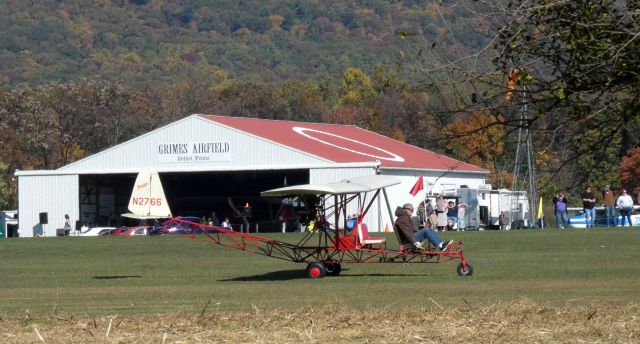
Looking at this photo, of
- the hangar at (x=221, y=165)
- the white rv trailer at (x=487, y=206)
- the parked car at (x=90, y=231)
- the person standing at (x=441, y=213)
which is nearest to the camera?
the person standing at (x=441, y=213)

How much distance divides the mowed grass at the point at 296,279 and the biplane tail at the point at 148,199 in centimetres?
146

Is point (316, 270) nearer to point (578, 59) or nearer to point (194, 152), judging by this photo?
point (578, 59)

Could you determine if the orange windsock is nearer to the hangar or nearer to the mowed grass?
the mowed grass

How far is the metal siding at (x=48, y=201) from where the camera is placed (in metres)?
63.0

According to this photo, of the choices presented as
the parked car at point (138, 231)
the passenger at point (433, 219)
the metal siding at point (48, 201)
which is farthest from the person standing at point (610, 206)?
the metal siding at point (48, 201)

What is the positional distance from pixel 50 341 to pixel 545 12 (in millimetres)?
6610

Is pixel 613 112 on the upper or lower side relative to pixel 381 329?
upper

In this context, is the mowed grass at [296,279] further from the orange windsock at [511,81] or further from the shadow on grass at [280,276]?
the orange windsock at [511,81]

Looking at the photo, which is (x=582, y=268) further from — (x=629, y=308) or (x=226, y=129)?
(x=226, y=129)

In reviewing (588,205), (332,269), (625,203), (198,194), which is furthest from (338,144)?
(332,269)

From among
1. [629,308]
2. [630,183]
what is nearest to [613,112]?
[629,308]

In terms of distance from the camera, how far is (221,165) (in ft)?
Result: 207

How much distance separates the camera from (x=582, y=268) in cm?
2500

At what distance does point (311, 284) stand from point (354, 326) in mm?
8603
